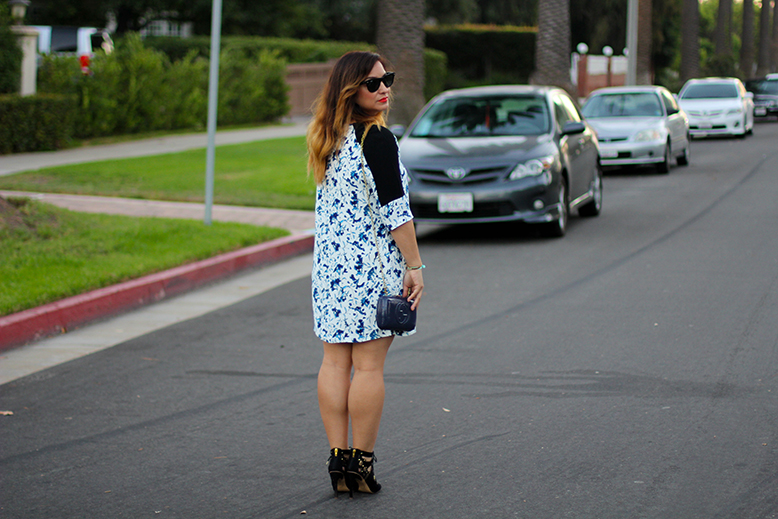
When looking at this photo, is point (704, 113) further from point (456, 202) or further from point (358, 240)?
point (358, 240)

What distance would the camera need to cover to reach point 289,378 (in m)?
5.70

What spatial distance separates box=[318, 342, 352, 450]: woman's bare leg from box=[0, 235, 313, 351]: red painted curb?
137 inches

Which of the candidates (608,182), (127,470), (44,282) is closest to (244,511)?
(127,470)

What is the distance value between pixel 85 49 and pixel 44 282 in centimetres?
2196

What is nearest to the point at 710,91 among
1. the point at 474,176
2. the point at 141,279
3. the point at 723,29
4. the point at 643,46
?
the point at 643,46

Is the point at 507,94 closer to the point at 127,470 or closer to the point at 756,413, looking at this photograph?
the point at 756,413

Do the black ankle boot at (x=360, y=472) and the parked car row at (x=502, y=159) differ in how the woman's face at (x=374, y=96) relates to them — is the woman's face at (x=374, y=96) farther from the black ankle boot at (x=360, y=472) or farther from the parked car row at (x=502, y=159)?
the parked car row at (x=502, y=159)

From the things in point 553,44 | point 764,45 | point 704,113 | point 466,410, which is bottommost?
point 466,410

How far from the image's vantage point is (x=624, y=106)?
17.6 m

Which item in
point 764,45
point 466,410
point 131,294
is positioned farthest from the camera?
point 764,45

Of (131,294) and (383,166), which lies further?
(131,294)

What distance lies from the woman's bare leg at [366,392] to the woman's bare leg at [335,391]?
46mm

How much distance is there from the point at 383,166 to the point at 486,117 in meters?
7.68

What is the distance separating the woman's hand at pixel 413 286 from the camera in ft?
12.4
